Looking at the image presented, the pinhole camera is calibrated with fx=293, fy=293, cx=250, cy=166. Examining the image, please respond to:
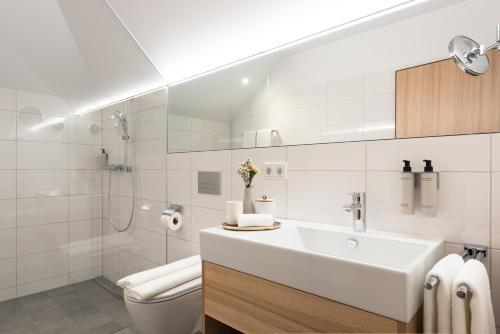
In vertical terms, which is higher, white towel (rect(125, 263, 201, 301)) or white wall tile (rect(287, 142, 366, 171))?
white wall tile (rect(287, 142, 366, 171))

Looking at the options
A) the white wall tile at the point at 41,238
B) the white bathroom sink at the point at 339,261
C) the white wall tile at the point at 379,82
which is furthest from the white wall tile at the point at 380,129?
the white wall tile at the point at 41,238

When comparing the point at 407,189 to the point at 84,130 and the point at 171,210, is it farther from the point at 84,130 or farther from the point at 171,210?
the point at 84,130

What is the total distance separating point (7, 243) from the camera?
1.88m

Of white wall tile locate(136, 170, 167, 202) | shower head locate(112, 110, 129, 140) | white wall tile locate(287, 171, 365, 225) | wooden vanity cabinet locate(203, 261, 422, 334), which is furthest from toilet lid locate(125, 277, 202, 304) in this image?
shower head locate(112, 110, 129, 140)

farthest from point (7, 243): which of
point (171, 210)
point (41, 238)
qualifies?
point (171, 210)

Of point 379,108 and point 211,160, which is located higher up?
point 379,108

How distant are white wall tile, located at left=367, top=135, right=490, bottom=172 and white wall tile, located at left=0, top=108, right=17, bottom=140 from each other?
2076mm

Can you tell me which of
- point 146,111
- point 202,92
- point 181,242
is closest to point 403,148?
point 202,92

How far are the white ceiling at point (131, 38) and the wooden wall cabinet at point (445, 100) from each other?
0.41 meters

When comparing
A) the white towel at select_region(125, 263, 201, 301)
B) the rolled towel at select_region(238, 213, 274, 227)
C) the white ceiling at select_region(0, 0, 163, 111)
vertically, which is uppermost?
the white ceiling at select_region(0, 0, 163, 111)

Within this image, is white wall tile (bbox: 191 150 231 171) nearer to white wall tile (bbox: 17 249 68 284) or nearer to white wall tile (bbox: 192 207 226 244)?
white wall tile (bbox: 192 207 226 244)

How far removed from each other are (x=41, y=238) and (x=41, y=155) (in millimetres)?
565

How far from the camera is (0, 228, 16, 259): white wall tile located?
186 centimetres

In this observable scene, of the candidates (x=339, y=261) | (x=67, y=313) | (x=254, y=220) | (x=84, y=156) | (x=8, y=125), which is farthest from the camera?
(x=84, y=156)
